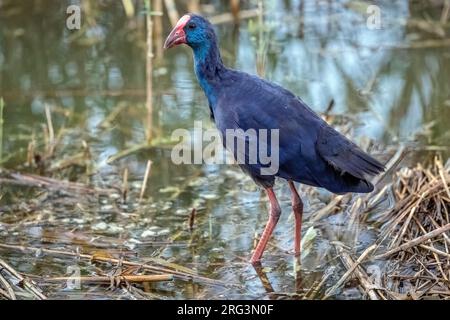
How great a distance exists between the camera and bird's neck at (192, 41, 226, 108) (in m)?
4.73

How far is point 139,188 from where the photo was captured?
5727mm

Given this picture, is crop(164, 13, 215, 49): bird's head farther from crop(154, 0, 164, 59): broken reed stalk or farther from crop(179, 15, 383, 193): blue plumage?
crop(154, 0, 164, 59): broken reed stalk

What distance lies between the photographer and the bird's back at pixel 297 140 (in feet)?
14.6

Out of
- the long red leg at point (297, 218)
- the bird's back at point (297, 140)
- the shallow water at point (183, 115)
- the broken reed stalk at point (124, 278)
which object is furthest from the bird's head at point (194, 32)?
the broken reed stalk at point (124, 278)

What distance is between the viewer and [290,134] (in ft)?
14.7

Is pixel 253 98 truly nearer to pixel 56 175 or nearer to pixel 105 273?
pixel 105 273

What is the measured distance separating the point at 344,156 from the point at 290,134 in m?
0.28

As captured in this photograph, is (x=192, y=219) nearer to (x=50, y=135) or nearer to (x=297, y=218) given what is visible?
(x=297, y=218)

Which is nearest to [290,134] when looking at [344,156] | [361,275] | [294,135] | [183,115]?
[294,135]

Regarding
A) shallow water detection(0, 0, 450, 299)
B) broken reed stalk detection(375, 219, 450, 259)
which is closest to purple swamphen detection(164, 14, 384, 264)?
broken reed stalk detection(375, 219, 450, 259)

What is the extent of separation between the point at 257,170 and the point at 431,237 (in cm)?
90
